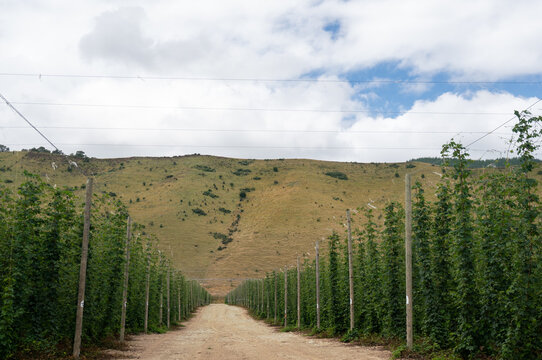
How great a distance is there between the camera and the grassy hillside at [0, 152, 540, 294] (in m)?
82.0

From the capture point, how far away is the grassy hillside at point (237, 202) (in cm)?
8200

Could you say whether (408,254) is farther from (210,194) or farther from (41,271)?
(210,194)

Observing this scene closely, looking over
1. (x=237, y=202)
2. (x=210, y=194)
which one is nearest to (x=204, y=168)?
(x=210, y=194)

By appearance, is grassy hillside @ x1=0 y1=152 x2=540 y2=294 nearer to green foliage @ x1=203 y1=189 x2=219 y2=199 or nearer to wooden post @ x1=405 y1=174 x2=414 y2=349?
green foliage @ x1=203 y1=189 x2=219 y2=199

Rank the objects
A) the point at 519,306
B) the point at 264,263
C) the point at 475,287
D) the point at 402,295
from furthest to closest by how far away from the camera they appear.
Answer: the point at 264,263 < the point at 402,295 < the point at 475,287 < the point at 519,306

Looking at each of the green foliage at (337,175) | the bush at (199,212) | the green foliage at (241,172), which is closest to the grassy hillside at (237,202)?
the green foliage at (241,172)

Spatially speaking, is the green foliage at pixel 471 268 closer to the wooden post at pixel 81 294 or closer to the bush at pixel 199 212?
the wooden post at pixel 81 294

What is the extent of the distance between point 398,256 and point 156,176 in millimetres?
100504

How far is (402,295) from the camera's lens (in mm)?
17453

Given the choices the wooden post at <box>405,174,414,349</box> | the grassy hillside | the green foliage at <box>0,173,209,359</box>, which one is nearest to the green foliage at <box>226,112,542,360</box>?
the wooden post at <box>405,174,414,349</box>

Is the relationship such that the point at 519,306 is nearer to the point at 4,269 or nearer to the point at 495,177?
Result: the point at 495,177

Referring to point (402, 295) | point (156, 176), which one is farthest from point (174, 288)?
point (156, 176)

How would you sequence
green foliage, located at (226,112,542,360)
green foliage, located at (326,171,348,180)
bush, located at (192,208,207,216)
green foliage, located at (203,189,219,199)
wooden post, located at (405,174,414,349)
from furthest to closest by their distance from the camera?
1. green foliage, located at (326,171,348,180)
2. green foliage, located at (203,189,219,199)
3. bush, located at (192,208,207,216)
4. wooden post, located at (405,174,414,349)
5. green foliage, located at (226,112,542,360)

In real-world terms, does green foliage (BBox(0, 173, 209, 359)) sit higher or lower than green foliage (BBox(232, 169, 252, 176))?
lower
